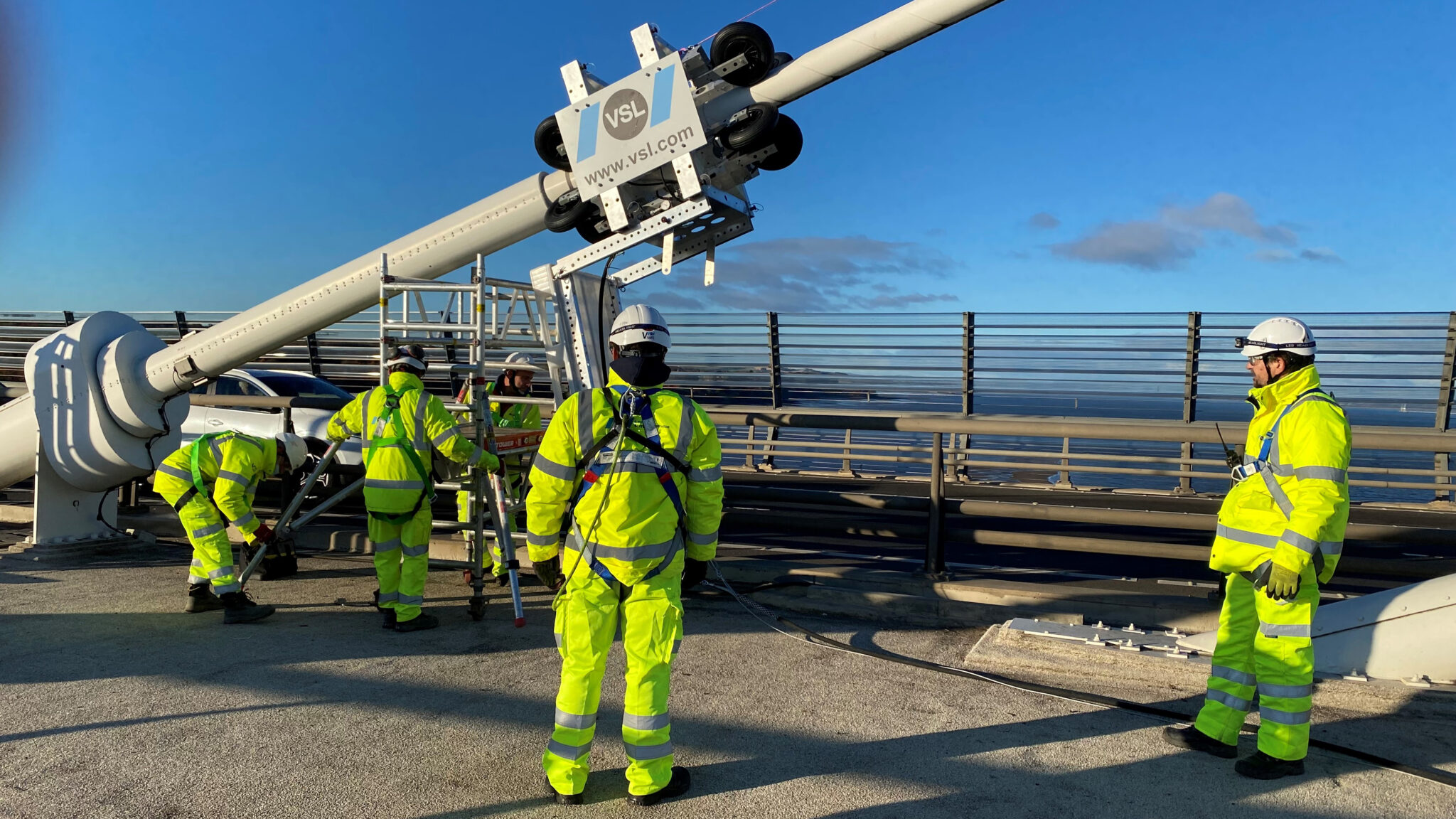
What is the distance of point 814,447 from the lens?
14883mm

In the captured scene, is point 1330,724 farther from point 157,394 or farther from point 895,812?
point 157,394

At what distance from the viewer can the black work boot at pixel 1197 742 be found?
381 centimetres

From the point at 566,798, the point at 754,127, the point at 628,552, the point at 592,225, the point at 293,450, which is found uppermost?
the point at 754,127

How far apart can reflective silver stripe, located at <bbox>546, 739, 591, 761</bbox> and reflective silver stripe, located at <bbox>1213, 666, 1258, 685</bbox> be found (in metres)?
2.69

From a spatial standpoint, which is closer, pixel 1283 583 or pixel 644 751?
pixel 644 751

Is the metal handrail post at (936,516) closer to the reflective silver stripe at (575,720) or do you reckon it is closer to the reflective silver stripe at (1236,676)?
the reflective silver stripe at (1236,676)

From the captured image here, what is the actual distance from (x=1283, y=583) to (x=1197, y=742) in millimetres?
824

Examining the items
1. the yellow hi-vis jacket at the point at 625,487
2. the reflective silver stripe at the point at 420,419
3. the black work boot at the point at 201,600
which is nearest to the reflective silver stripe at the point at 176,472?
the black work boot at the point at 201,600

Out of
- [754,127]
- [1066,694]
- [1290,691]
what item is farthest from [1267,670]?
[754,127]

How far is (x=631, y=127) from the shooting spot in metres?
6.11

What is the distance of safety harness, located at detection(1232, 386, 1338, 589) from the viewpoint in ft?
11.9

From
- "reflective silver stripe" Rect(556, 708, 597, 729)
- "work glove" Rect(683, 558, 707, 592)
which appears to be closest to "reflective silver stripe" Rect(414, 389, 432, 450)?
"work glove" Rect(683, 558, 707, 592)

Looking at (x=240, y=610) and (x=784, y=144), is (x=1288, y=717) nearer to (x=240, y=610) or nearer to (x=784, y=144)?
(x=784, y=144)

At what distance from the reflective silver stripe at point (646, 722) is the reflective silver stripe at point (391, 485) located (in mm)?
2981
